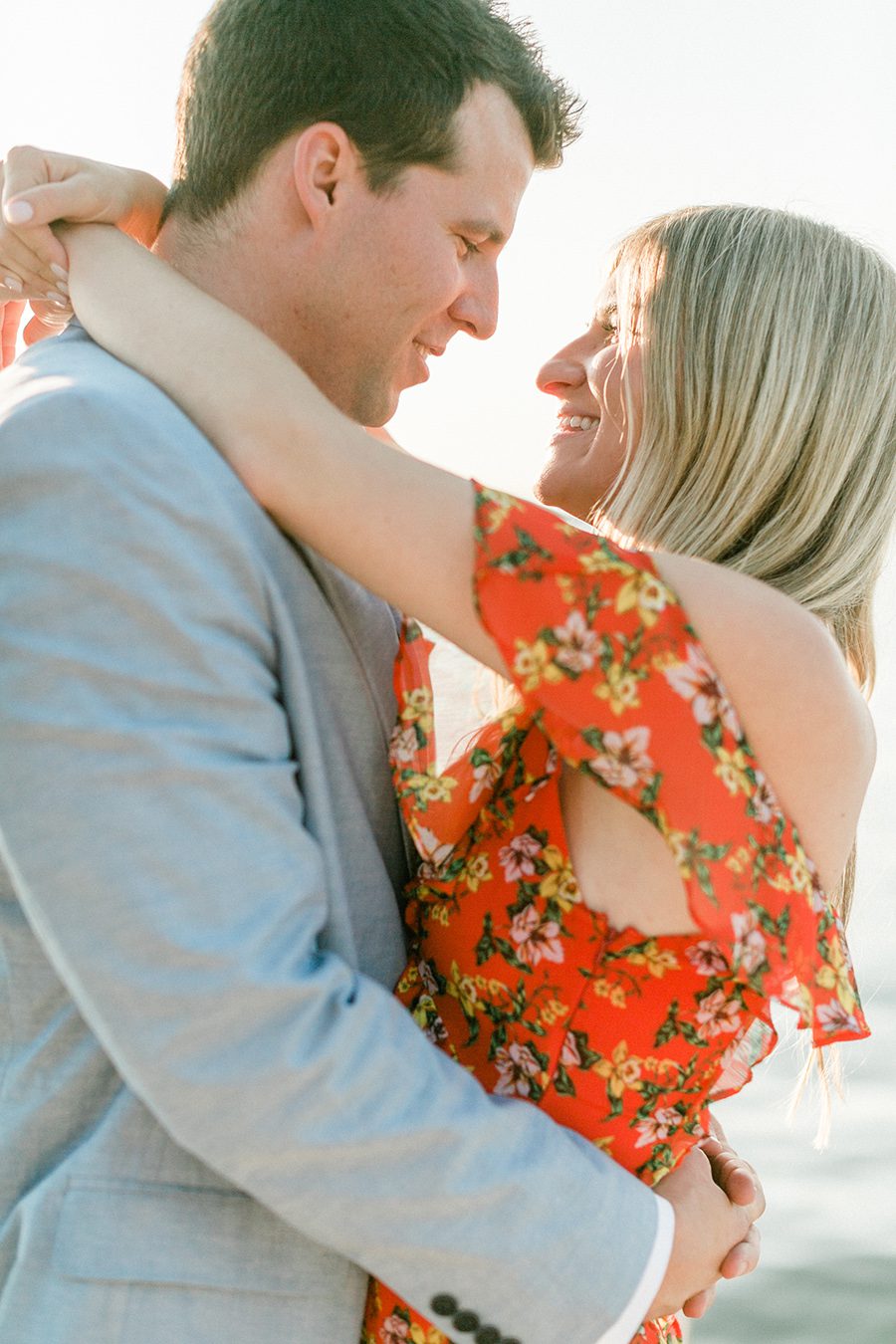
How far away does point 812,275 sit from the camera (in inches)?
79.2

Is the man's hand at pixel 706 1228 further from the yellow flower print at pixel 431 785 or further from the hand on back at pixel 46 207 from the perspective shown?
the hand on back at pixel 46 207

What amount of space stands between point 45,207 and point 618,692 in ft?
2.88

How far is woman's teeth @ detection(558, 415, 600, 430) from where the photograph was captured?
2381 millimetres

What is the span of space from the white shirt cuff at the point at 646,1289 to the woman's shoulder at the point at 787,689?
406 mm

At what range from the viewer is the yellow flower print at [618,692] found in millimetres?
1461

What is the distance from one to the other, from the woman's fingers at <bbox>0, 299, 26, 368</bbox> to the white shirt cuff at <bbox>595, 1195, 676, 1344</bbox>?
1.59 metres

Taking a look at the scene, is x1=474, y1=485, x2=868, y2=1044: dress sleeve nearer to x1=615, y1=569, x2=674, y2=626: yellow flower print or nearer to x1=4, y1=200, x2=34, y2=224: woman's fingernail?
x1=615, y1=569, x2=674, y2=626: yellow flower print

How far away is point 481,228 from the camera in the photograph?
212 cm

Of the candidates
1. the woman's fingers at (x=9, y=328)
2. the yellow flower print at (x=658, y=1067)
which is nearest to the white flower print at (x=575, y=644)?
the yellow flower print at (x=658, y=1067)

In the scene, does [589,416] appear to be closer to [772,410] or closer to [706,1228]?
[772,410]

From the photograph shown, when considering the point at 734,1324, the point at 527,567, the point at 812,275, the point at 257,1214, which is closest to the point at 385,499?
the point at 527,567

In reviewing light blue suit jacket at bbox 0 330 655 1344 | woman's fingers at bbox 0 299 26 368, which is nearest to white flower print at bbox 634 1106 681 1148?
light blue suit jacket at bbox 0 330 655 1344

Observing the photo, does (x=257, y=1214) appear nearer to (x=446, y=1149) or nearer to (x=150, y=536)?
(x=446, y=1149)

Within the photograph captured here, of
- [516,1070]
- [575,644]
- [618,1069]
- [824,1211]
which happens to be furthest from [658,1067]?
[824,1211]
